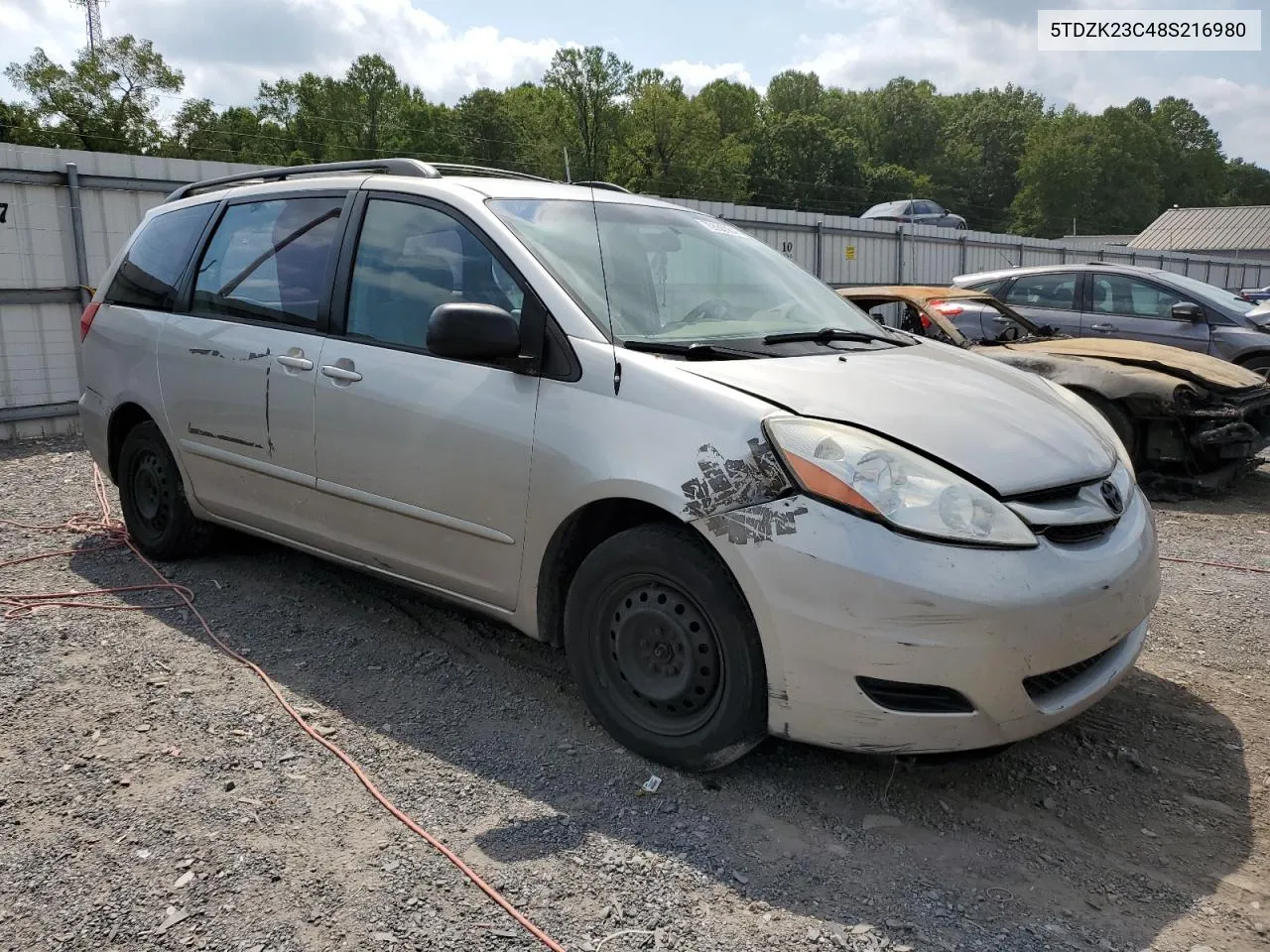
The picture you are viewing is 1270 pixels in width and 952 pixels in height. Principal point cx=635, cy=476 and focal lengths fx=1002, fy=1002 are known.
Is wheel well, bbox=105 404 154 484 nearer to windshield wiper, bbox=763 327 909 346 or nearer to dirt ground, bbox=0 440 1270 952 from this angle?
dirt ground, bbox=0 440 1270 952

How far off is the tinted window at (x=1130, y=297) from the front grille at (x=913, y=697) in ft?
28.0

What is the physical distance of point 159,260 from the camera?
4.98 meters

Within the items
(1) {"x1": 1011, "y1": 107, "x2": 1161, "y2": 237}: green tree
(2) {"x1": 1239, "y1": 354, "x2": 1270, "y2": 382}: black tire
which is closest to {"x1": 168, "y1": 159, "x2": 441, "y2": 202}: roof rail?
(2) {"x1": 1239, "y1": 354, "x2": 1270, "y2": 382}: black tire

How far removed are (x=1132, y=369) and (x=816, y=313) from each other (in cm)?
420

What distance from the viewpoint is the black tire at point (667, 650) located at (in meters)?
2.79

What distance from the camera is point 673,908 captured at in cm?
244

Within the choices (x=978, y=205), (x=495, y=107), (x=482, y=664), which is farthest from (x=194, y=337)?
(x=978, y=205)

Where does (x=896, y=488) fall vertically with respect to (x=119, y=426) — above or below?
above

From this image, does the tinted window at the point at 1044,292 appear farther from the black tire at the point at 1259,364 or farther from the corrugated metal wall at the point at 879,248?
the corrugated metal wall at the point at 879,248

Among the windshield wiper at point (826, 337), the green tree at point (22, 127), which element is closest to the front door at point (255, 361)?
the windshield wiper at point (826, 337)

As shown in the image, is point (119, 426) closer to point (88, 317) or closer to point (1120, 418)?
point (88, 317)

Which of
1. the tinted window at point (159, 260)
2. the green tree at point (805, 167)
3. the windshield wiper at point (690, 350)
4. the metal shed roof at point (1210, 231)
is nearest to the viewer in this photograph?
the windshield wiper at point (690, 350)

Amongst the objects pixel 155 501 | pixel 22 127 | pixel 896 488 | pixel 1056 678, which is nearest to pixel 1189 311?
pixel 1056 678

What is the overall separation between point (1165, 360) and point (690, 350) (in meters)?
5.41
